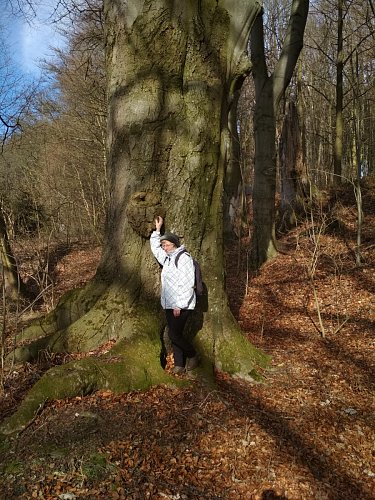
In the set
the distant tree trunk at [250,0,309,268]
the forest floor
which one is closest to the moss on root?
the forest floor

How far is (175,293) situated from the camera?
13.9ft

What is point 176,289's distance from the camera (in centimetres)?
422

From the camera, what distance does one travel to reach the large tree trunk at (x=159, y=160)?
4402mm

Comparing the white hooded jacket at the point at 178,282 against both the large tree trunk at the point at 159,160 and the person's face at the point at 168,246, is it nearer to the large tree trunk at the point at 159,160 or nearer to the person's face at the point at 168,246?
the person's face at the point at 168,246

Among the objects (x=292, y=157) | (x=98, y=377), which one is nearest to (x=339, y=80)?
(x=292, y=157)

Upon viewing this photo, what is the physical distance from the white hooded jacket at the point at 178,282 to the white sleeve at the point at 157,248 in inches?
2.1

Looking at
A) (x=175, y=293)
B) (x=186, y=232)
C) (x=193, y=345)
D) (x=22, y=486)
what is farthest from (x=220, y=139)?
(x=22, y=486)

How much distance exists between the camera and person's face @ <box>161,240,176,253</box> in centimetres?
423

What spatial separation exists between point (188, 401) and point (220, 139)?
292 cm

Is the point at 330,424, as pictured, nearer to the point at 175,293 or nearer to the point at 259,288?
the point at 175,293

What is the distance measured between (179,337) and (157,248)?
988 millimetres

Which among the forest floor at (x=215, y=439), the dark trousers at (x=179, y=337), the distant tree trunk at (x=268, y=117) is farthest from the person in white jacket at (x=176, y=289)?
the distant tree trunk at (x=268, y=117)

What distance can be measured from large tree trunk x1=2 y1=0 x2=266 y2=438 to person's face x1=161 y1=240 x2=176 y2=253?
28 centimetres

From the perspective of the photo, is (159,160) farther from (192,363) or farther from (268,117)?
(268,117)
